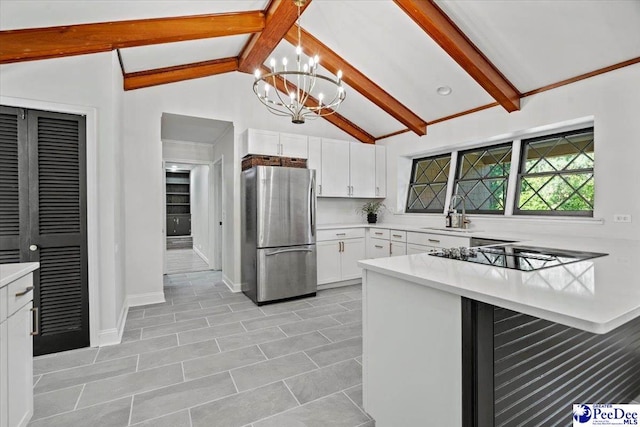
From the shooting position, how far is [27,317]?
5.52 ft

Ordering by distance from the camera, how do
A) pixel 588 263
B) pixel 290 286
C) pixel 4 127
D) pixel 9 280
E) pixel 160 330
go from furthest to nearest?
pixel 290 286 → pixel 160 330 → pixel 4 127 → pixel 588 263 → pixel 9 280

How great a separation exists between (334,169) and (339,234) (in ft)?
3.52

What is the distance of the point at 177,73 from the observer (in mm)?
3943

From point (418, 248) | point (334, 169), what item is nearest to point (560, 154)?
point (418, 248)

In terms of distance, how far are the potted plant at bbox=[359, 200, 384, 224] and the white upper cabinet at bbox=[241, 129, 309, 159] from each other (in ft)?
5.23

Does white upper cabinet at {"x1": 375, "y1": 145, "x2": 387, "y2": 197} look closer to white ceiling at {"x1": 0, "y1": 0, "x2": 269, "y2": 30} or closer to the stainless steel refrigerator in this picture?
the stainless steel refrigerator

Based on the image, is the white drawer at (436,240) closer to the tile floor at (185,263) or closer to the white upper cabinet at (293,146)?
the white upper cabinet at (293,146)

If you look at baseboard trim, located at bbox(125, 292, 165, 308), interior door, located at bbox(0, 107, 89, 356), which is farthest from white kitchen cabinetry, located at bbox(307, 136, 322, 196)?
interior door, located at bbox(0, 107, 89, 356)

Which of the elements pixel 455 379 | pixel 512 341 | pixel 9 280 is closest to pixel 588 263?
pixel 512 341

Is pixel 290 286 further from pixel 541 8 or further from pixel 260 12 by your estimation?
pixel 541 8

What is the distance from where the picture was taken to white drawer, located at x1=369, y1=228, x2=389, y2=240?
181 inches

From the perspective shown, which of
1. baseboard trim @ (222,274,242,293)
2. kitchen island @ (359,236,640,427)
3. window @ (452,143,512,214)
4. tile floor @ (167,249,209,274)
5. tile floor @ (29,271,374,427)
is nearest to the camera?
kitchen island @ (359,236,640,427)

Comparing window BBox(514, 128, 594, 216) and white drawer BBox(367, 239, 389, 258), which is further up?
window BBox(514, 128, 594, 216)

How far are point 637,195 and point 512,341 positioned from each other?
254 centimetres
